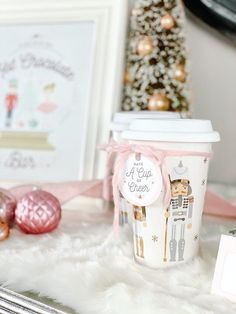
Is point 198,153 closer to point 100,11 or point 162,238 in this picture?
point 162,238

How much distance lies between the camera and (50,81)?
1.00 metres

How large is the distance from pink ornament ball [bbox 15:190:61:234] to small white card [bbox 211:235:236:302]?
30cm

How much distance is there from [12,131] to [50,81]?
0.47ft

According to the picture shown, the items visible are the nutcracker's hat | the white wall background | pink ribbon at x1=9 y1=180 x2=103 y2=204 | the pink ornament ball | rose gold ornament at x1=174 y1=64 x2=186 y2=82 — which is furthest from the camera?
the white wall background

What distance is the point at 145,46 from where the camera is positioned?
93 cm

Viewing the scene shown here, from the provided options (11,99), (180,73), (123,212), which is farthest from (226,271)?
(11,99)

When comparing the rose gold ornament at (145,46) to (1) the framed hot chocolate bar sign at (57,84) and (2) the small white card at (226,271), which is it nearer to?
(1) the framed hot chocolate bar sign at (57,84)

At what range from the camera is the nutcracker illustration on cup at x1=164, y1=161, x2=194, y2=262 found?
579 millimetres

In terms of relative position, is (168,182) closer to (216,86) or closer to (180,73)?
(180,73)

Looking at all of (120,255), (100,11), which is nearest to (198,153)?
(120,255)

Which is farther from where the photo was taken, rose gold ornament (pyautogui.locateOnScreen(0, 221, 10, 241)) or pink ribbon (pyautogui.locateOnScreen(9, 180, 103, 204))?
pink ribbon (pyautogui.locateOnScreen(9, 180, 103, 204))

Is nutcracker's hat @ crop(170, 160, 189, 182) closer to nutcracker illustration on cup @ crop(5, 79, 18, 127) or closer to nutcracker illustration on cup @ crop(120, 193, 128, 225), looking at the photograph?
nutcracker illustration on cup @ crop(120, 193, 128, 225)

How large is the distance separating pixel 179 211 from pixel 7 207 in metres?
0.31

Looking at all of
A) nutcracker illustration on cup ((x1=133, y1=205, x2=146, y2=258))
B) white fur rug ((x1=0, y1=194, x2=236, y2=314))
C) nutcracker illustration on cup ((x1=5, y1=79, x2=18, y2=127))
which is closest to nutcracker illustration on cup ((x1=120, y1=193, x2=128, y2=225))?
white fur rug ((x1=0, y1=194, x2=236, y2=314))
